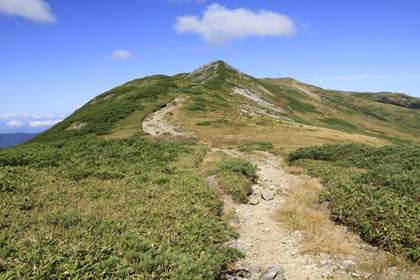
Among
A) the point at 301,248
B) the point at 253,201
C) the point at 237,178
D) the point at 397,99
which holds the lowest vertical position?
the point at 301,248

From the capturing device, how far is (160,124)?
32688 mm

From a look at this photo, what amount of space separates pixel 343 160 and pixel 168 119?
25378mm

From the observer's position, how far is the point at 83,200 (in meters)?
8.16

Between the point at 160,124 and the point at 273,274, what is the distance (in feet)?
94.8

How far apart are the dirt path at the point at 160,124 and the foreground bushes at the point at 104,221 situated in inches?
628

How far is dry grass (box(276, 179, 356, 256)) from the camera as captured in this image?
274 inches

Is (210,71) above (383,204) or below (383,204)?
above

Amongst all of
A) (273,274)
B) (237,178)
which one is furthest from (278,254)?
(237,178)

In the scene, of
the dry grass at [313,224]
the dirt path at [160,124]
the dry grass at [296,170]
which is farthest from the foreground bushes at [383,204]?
the dirt path at [160,124]

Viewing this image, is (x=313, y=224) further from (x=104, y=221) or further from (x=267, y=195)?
(x=104, y=221)

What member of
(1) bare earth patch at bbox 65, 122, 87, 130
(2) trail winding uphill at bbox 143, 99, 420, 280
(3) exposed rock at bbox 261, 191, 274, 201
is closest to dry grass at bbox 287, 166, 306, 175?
(2) trail winding uphill at bbox 143, 99, 420, 280

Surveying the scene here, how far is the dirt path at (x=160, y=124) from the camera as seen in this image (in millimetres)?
29191

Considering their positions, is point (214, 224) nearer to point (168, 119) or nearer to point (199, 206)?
point (199, 206)

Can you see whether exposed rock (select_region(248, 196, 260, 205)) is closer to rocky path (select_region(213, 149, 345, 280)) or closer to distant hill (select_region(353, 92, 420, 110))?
rocky path (select_region(213, 149, 345, 280))
